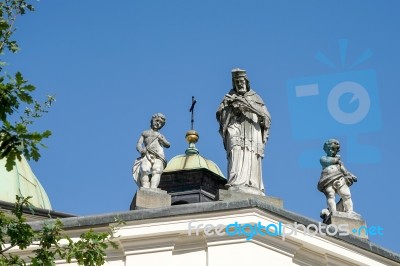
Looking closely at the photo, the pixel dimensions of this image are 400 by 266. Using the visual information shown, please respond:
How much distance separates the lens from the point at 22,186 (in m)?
35.8

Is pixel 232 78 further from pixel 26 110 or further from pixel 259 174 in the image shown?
pixel 26 110

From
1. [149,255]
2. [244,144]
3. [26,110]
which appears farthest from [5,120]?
[244,144]

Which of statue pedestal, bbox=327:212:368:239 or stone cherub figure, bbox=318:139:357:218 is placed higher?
stone cherub figure, bbox=318:139:357:218

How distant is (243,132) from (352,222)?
9.22 ft

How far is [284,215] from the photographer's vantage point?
61.5ft

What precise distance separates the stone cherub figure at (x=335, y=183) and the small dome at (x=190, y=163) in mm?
13598

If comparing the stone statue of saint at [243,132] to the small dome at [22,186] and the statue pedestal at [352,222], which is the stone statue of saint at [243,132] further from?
the small dome at [22,186]

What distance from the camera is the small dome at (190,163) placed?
34062 mm

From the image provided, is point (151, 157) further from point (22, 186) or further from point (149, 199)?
point (22, 186)

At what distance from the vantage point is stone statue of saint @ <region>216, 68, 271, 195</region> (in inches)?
770

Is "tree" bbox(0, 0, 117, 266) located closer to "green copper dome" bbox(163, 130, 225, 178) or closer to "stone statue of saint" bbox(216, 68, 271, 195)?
"stone statue of saint" bbox(216, 68, 271, 195)

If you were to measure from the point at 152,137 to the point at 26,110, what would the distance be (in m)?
4.91

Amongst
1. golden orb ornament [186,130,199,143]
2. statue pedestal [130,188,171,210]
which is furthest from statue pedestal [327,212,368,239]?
golden orb ornament [186,130,199,143]

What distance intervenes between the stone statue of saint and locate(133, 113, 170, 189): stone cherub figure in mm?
1269
